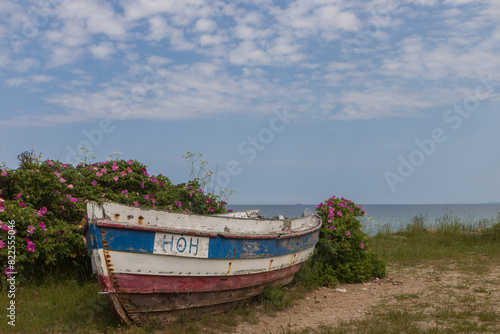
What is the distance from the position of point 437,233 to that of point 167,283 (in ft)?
38.0

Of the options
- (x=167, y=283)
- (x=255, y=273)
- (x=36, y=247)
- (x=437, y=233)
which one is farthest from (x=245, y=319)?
(x=437, y=233)

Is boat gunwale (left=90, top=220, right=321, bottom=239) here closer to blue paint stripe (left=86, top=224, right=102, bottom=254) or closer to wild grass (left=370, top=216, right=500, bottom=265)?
blue paint stripe (left=86, top=224, right=102, bottom=254)

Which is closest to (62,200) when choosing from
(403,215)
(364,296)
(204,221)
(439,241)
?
(204,221)

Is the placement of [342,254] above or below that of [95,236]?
below

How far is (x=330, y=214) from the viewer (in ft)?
29.0

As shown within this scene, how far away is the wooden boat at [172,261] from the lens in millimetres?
4637

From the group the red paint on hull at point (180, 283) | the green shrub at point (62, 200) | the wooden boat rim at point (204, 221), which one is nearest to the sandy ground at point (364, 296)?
the red paint on hull at point (180, 283)

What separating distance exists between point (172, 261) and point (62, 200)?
11.9 feet

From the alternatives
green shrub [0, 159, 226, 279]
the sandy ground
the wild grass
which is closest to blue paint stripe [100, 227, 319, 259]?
the sandy ground

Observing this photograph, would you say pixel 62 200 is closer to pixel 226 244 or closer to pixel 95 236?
pixel 95 236

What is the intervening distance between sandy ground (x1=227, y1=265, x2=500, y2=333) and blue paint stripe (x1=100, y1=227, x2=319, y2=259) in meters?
0.93

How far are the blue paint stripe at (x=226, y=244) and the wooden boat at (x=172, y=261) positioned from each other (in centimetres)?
1

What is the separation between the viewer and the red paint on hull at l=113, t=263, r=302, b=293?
4754mm

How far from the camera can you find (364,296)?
24.6 ft
